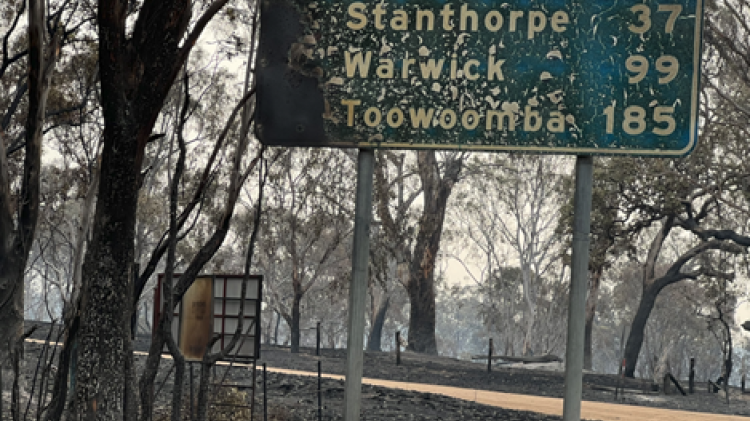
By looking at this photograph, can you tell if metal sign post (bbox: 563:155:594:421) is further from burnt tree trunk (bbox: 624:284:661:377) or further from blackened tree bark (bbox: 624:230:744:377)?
burnt tree trunk (bbox: 624:284:661:377)

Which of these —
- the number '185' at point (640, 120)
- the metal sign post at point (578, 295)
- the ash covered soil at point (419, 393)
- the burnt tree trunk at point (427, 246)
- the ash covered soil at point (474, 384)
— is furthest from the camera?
the burnt tree trunk at point (427, 246)

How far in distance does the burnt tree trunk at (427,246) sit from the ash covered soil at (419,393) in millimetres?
3334

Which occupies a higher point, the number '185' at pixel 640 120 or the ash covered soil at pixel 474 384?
the number '185' at pixel 640 120

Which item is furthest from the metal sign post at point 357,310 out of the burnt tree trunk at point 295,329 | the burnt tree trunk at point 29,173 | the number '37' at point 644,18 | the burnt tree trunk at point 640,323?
the burnt tree trunk at point 640,323

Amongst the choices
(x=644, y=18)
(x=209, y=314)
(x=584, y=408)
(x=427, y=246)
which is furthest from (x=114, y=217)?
(x=427, y=246)

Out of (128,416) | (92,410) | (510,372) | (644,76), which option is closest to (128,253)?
(92,410)

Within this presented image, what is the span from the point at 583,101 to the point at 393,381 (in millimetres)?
17286

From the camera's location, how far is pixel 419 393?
17109 mm

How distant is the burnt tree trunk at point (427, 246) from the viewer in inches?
1271

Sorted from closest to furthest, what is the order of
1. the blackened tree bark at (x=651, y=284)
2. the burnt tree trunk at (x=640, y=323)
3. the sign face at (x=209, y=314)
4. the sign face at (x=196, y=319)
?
the sign face at (x=209, y=314), the sign face at (x=196, y=319), the blackened tree bark at (x=651, y=284), the burnt tree trunk at (x=640, y=323)

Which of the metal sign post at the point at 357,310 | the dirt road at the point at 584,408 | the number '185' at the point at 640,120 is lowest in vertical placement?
the dirt road at the point at 584,408

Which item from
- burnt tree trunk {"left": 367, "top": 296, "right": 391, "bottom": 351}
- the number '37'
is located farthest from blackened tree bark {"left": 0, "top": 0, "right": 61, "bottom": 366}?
burnt tree trunk {"left": 367, "top": 296, "right": 391, "bottom": 351}

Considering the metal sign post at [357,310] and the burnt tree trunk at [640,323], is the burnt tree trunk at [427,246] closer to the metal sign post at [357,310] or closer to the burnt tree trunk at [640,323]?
the burnt tree trunk at [640,323]

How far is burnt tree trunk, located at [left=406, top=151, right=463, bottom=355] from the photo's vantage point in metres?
32.3
